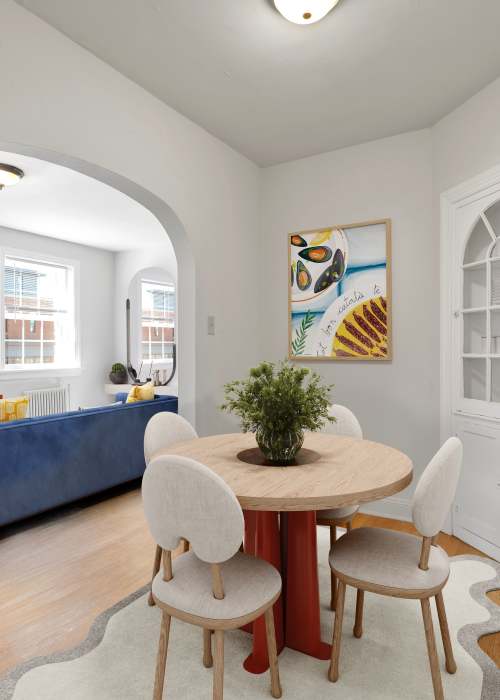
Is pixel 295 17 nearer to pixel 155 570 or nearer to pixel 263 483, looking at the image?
pixel 263 483

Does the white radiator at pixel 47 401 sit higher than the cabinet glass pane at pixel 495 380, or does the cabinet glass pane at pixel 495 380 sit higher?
the cabinet glass pane at pixel 495 380

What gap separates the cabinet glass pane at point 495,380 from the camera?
2.76 metres

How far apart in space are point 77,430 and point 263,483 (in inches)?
89.9

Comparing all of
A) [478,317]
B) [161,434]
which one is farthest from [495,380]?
[161,434]

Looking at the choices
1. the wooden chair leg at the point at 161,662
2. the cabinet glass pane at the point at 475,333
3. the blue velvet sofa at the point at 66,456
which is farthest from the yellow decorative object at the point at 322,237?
the wooden chair leg at the point at 161,662

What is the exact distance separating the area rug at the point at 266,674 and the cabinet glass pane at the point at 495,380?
1.16m

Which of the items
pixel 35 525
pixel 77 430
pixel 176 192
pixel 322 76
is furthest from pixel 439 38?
pixel 35 525

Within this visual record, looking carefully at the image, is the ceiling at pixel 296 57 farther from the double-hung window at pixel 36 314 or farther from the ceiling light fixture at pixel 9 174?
the double-hung window at pixel 36 314

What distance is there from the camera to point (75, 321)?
669 cm

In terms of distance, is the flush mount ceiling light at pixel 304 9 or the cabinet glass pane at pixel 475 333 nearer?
the flush mount ceiling light at pixel 304 9

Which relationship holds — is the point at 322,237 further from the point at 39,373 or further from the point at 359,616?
the point at 39,373

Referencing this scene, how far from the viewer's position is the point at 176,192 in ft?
9.71

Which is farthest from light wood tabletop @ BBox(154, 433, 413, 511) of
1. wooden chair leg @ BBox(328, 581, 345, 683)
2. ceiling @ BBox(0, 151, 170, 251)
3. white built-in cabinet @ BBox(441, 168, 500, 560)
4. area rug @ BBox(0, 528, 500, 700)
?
ceiling @ BBox(0, 151, 170, 251)

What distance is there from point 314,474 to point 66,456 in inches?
91.0
